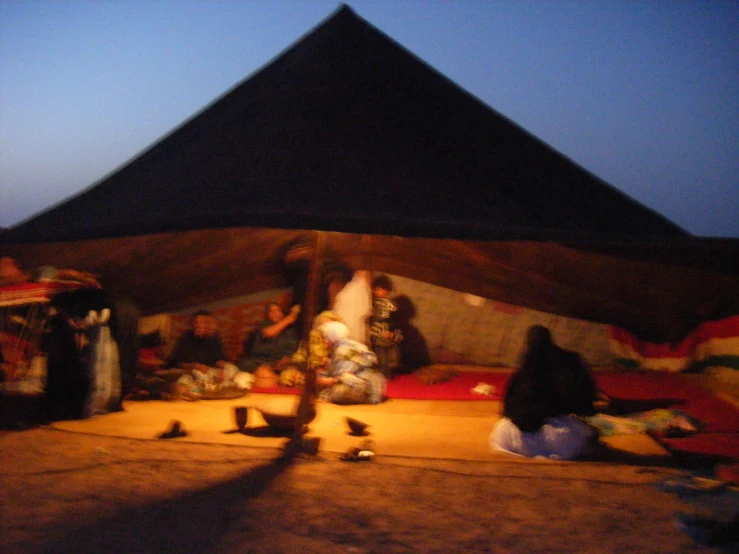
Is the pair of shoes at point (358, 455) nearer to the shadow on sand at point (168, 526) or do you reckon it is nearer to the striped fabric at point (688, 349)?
the shadow on sand at point (168, 526)

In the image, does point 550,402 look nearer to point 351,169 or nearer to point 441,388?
point 351,169

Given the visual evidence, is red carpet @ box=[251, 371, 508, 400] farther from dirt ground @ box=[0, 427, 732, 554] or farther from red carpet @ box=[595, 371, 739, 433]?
dirt ground @ box=[0, 427, 732, 554]

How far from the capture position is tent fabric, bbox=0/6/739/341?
4078 millimetres

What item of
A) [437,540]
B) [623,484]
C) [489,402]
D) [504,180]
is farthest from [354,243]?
[437,540]

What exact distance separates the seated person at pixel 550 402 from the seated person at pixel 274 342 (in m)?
2.91

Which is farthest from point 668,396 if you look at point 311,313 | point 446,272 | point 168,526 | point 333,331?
point 168,526

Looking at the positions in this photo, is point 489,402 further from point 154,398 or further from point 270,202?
point 270,202

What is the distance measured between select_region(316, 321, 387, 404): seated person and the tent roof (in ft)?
6.69

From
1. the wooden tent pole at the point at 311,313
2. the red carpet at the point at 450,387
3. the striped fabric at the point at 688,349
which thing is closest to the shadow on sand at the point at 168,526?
the wooden tent pole at the point at 311,313

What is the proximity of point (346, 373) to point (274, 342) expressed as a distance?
3.62 ft

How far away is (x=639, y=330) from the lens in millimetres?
7750

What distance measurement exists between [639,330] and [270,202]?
4936 mm

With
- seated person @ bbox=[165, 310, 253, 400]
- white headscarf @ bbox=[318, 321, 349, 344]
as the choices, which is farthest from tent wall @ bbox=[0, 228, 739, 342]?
white headscarf @ bbox=[318, 321, 349, 344]

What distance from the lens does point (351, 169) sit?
4438mm
